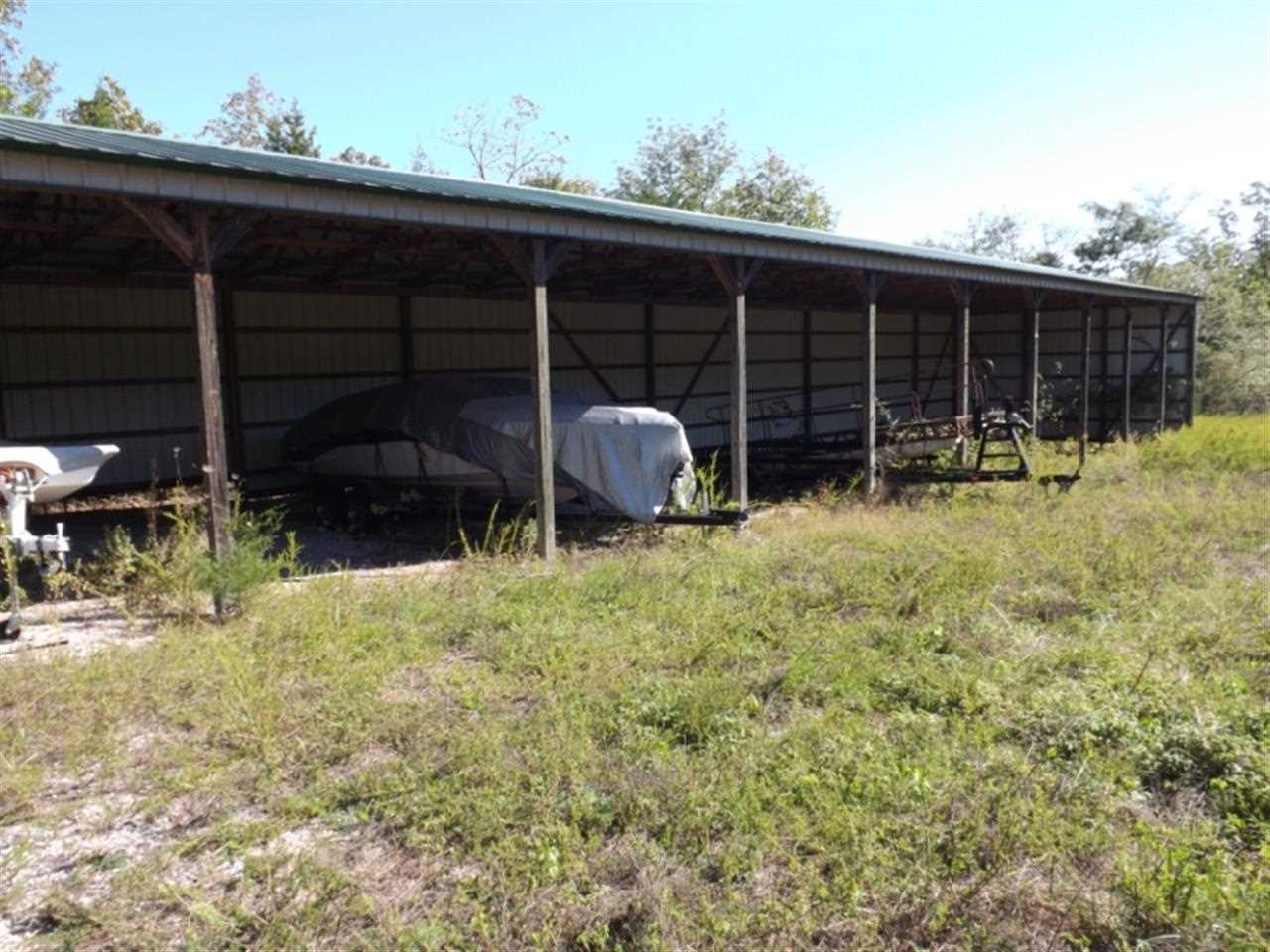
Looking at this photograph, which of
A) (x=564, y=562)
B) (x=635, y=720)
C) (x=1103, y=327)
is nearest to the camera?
(x=635, y=720)

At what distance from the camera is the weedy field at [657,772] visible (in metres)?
3.12

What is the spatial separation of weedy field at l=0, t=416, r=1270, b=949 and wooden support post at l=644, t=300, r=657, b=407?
10284 mm

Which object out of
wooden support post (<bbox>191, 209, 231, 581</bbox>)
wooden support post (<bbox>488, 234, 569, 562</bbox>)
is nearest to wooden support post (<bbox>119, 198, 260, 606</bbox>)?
wooden support post (<bbox>191, 209, 231, 581</bbox>)

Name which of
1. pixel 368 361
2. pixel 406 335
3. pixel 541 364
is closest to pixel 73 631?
pixel 541 364

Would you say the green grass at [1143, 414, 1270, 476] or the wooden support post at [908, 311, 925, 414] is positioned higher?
the wooden support post at [908, 311, 925, 414]

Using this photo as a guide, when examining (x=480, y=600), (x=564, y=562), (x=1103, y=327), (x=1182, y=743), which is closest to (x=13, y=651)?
(x=480, y=600)

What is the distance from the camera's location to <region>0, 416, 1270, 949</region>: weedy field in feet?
10.2

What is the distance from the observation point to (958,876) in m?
3.29

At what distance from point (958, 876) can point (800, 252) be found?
27.9 feet

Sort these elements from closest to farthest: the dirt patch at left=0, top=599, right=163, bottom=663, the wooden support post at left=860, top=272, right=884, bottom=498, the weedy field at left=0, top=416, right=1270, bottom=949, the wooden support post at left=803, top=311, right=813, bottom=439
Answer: the weedy field at left=0, top=416, right=1270, bottom=949 → the dirt patch at left=0, top=599, right=163, bottom=663 → the wooden support post at left=860, top=272, right=884, bottom=498 → the wooden support post at left=803, top=311, right=813, bottom=439

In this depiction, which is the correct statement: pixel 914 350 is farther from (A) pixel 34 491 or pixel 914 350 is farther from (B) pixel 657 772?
(B) pixel 657 772

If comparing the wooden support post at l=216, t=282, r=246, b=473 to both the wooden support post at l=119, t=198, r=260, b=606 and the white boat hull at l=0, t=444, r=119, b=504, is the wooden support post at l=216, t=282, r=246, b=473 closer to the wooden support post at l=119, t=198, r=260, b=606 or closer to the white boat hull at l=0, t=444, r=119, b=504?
the white boat hull at l=0, t=444, r=119, b=504

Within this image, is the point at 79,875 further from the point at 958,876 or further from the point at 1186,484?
the point at 1186,484

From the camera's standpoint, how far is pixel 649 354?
17156mm
